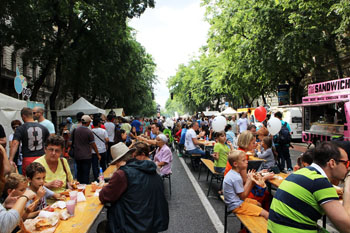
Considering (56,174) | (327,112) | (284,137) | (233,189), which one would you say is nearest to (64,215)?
(56,174)

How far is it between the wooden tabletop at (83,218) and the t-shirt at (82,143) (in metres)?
2.68

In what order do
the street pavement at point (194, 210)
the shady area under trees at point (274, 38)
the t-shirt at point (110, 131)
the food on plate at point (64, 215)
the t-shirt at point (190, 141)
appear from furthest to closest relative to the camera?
the shady area under trees at point (274, 38) → the t-shirt at point (110, 131) → the t-shirt at point (190, 141) → the street pavement at point (194, 210) → the food on plate at point (64, 215)

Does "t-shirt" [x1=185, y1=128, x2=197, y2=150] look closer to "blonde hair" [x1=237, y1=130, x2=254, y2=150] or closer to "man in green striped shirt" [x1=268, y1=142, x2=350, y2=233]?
"blonde hair" [x1=237, y1=130, x2=254, y2=150]

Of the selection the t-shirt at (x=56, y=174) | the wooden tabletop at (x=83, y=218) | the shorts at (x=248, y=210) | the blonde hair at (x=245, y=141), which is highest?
the blonde hair at (x=245, y=141)

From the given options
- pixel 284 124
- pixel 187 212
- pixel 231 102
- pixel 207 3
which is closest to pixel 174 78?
pixel 231 102

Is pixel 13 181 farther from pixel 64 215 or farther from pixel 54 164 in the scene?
pixel 54 164

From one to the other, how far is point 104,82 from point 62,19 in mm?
5397

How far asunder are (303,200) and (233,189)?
1669 millimetres

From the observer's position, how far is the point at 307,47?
15922 mm

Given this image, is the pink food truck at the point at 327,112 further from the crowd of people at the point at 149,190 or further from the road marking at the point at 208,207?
the crowd of people at the point at 149,190

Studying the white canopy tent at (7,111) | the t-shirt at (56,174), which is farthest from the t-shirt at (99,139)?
the t-shirt at (56,174)

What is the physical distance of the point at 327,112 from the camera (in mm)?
14758

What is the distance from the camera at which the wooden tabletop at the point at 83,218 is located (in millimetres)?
2984

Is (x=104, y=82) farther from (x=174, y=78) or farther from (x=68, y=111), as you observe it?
(x=174, y=78)
